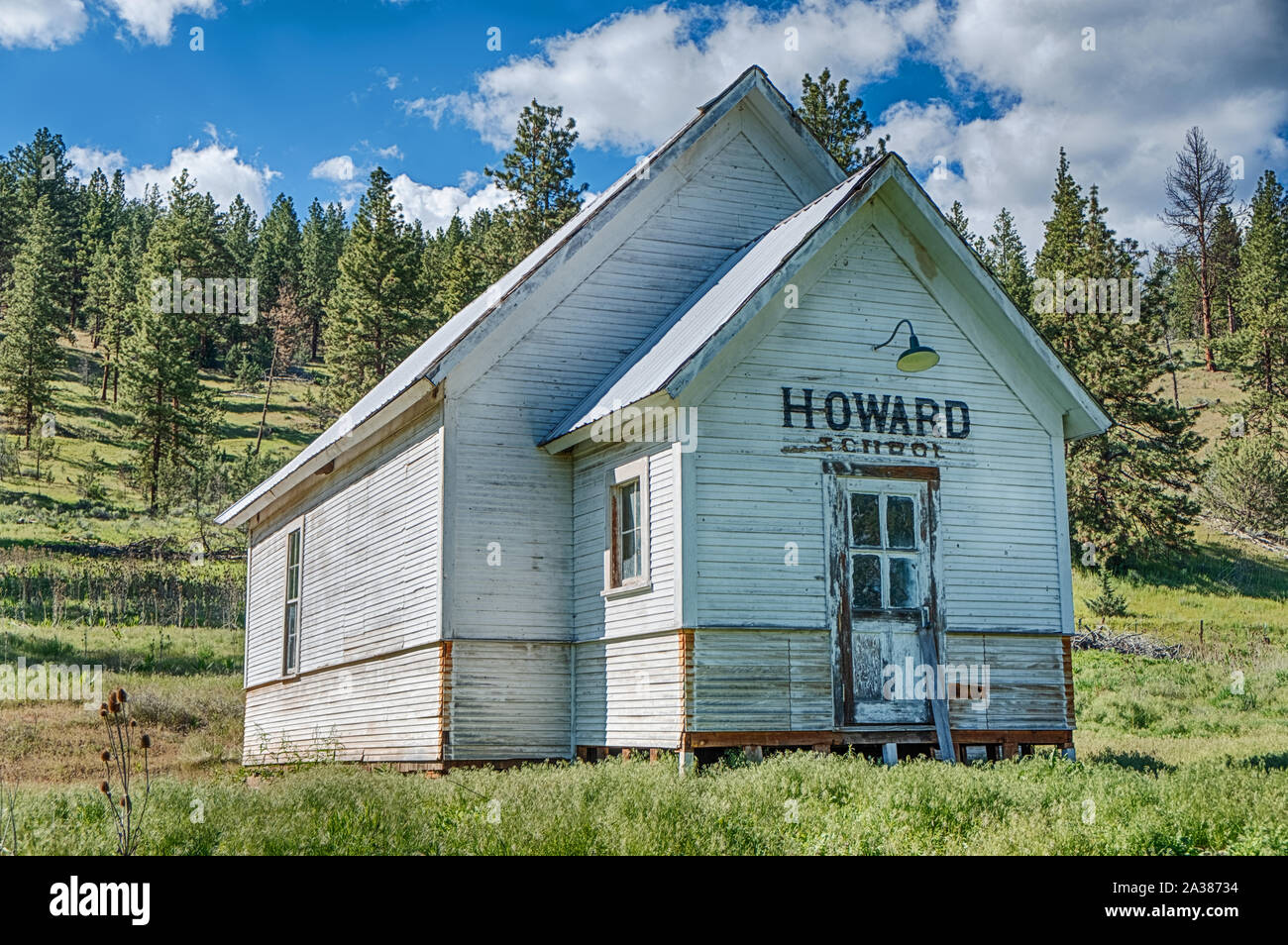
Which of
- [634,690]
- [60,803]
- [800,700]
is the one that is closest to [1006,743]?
[800,700]

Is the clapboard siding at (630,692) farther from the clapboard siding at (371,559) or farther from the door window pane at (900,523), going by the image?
the door window pane at (900,523)

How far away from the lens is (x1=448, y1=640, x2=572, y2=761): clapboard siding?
13.0m

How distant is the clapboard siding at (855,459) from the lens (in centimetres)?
1186

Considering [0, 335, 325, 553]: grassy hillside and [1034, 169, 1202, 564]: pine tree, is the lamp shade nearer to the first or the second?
[1034, 169, 1202, 564]: pine tree

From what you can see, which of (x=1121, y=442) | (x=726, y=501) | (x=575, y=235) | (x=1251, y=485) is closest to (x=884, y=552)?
(x=726, y=501)

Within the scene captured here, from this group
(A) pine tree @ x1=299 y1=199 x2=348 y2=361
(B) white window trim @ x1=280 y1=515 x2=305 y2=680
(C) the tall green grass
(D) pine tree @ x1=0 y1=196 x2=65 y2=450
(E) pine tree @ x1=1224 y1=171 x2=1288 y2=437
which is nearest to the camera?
(C) the tall green grass

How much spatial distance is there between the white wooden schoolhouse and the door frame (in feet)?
0.10

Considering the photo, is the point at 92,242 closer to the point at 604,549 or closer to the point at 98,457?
the point at 98,457

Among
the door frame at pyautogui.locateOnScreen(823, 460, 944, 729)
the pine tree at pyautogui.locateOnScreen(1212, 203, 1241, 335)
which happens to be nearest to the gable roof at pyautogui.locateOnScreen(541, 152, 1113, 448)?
the door frame at pyautogui.locateOnScreen(823, 460, 944, 729)

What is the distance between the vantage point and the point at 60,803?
369 inches

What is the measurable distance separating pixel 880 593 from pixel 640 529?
8.47 feet
